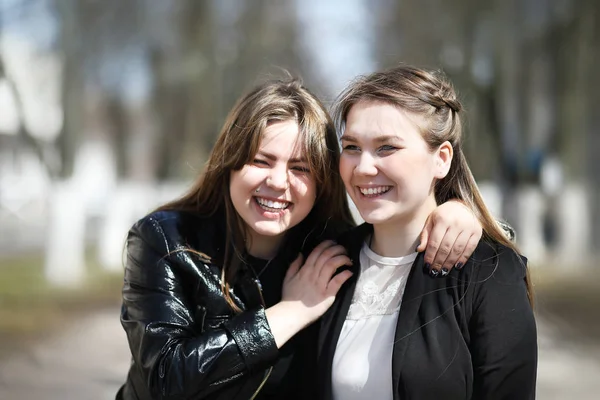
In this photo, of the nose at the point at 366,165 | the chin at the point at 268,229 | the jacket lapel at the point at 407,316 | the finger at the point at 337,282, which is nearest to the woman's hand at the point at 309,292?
the finger at the point at 337,282

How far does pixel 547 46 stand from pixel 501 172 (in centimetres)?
226

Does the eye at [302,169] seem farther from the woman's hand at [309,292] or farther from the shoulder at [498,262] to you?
the shoulder at [498,262]

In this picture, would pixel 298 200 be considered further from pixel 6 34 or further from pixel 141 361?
pixel 6 34

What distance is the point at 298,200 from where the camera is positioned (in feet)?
7.82

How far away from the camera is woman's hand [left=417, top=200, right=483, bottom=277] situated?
82.8 inches

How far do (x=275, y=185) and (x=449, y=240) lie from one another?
1.92ft

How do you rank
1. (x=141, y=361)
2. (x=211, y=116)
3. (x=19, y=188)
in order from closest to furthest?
(x=141, y=361)
(x=211, y=116)
(x=19, y=188)

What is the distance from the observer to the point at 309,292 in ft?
7.65

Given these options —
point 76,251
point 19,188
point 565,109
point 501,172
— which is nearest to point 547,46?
point 565,109

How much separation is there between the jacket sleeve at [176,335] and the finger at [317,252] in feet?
0.80

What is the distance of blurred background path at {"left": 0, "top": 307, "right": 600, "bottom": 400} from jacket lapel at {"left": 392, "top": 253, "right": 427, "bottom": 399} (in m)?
3.71

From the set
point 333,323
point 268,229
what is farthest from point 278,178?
point 333,323

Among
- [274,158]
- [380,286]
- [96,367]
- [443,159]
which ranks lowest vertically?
[380,286]

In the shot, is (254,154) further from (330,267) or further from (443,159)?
(443,159)
